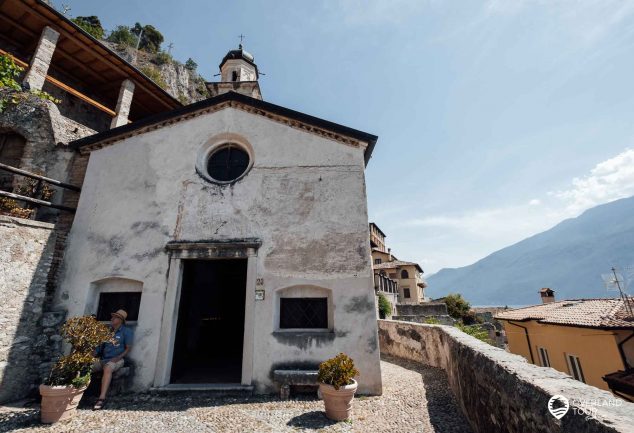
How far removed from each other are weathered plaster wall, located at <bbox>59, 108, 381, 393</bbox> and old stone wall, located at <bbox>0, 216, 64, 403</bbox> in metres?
0.70

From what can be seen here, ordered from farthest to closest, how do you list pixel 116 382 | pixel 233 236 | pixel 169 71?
pixel 169 71 < pixel 233 236 < pixel 116 382

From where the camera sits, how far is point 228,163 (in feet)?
29.6

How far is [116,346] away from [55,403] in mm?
1532

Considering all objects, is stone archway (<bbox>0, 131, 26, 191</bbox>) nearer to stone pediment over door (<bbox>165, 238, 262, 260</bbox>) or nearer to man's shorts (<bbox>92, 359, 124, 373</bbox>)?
stone pediment over door (<bbox>165, 238, 262, 260</bbox>)

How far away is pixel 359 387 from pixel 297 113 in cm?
733

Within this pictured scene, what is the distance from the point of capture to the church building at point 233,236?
6.88m

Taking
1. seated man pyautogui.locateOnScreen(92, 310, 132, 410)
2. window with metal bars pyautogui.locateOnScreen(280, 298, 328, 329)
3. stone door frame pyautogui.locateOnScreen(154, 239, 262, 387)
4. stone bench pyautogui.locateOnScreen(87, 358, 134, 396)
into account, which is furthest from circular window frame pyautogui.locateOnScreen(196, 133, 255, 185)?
stone bench pyautogui.locateOnScreen(87, 358, 134, 396)

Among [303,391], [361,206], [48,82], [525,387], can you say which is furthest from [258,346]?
[48,82]

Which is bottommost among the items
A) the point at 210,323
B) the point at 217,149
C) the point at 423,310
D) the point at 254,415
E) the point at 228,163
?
the point at 254,415

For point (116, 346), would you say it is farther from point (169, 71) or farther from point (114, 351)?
point (169, 71)

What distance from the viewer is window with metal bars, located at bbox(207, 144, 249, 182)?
29.1 ft

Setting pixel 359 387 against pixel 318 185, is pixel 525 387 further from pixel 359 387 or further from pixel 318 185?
pixel 318 185

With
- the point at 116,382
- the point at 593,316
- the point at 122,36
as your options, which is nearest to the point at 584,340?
the point at 593,316

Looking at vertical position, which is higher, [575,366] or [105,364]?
[105,364]
